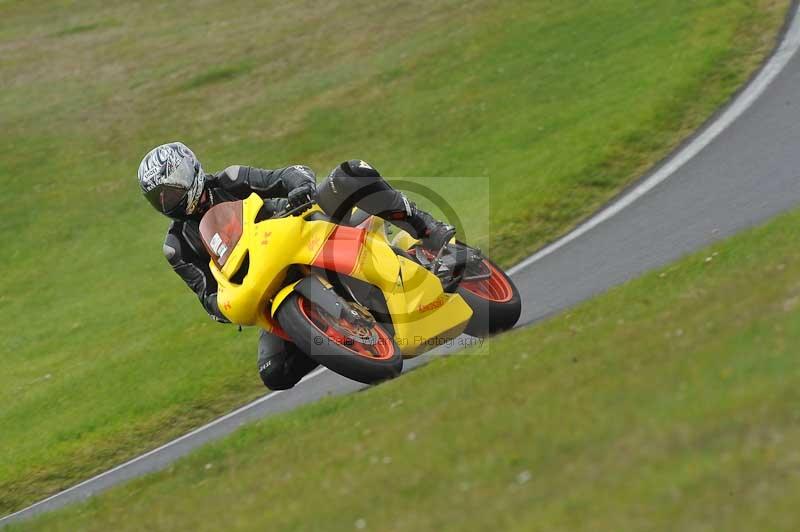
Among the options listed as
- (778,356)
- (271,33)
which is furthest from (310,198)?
(271,33)

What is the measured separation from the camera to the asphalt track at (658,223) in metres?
10.5

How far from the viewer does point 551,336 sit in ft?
26.8

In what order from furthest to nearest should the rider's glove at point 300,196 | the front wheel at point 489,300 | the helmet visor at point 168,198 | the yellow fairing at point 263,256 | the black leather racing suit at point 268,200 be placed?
the front wheel at point 489,300
the black leather racing suit at point 268,200
the helmet visor at point 168,198
the rider's glove at point 300,196
the yellow fairing at point 263,256

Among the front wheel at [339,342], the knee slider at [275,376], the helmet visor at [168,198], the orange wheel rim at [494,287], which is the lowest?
the knee slider at [275,376]

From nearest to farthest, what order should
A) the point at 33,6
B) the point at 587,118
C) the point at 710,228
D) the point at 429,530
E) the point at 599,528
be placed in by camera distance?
the point at 599,528 < the point at 429,530 < the point at 710,228 < the point at 587,118 < the point at 33,6

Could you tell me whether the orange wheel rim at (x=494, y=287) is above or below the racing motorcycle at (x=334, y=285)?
below

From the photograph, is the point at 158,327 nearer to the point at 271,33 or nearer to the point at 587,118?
the point at 587,118

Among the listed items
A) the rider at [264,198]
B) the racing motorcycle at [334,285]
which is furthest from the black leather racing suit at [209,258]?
the racing motorcycle at [334,285]

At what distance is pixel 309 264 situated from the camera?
8.51 m

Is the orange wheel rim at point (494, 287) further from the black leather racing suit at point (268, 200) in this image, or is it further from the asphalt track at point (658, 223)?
the black leather racing suit at point (268, 200)

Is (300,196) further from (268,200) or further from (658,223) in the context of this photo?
(658,223)

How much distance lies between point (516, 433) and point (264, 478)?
1.96 metres

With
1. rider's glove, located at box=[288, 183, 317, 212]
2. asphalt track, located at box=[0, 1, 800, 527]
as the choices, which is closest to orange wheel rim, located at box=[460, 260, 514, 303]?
asphalt track, located at box=[0, 1, 800, 527]

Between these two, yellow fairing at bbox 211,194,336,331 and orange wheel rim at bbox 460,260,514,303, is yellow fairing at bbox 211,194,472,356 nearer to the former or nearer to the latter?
yellow fairing at bbox 211,194,336,331
